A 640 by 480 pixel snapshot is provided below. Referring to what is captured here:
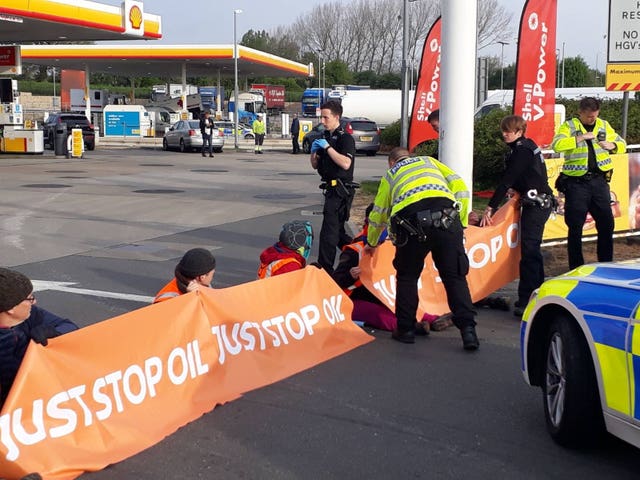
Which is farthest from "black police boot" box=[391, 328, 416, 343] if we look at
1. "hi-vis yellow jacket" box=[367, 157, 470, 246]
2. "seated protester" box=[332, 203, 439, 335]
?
"hi-vis yellow jacket" box=[367, 157, 470, 246]

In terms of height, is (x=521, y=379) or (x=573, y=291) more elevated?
(x=573, y=291)

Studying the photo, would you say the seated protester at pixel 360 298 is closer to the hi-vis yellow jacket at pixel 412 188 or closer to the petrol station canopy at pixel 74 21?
the hi-vis yellow jacket at pixel 412 188

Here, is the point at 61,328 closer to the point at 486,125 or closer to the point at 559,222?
the point at 559,222

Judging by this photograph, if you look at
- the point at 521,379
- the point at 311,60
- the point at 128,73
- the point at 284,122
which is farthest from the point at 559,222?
the point at 311,60

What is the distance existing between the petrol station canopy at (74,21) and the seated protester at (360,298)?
22287 mm

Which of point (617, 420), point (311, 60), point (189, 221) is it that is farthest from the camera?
point (311, 60)

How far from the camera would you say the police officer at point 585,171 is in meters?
9.12

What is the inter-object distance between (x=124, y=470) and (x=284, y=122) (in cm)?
5378

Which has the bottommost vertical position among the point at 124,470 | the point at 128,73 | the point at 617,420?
the point at 124,470

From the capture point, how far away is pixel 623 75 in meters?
11.7

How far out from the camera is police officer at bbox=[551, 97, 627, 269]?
9.12 m

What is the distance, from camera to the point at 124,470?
4.56 m

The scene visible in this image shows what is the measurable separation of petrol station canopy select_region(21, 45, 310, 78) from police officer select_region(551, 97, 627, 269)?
137 feet

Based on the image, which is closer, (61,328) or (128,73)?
(61,328)
